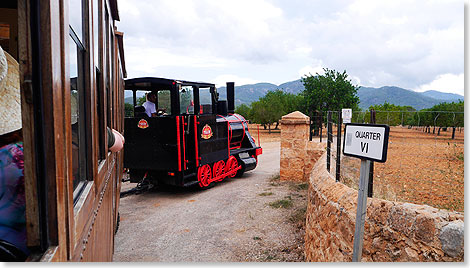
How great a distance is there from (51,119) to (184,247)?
442 cm

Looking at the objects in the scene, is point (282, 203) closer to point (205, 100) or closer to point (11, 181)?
point (205, 100)

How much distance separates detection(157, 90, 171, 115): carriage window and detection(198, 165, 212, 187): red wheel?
5.25ft

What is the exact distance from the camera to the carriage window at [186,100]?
302 inches

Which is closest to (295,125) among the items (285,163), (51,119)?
(285,163)

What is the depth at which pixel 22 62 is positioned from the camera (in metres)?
0.91

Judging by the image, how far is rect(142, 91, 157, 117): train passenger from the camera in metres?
7.93

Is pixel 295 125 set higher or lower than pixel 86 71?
lower

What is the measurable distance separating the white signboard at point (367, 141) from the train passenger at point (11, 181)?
1.81 meters

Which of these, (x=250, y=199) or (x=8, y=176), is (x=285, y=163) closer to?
(x=250, y=199)

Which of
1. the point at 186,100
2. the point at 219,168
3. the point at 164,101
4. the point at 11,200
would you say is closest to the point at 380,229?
the point at 11,200

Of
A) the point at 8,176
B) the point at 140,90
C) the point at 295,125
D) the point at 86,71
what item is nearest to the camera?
the point at 8,176

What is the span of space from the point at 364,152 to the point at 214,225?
4.26 metres

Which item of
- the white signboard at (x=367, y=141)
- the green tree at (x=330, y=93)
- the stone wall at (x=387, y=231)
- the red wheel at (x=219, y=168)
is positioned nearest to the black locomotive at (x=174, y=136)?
the red wheel at (x=219, y=168)

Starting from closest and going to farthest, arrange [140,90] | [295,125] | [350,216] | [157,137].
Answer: [350,216]
[157,137]
[140,90]
[295,125]
